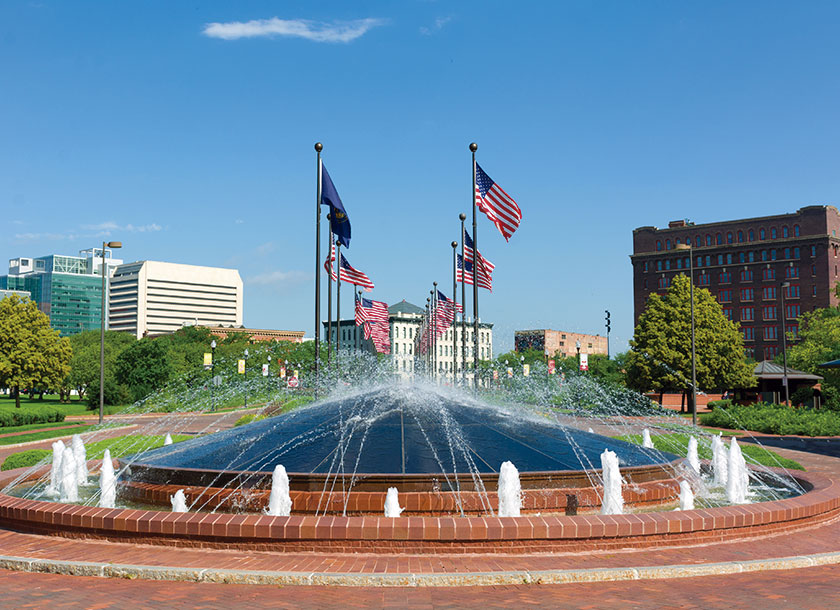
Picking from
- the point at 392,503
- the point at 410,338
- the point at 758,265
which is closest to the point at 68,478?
the point at 392,503

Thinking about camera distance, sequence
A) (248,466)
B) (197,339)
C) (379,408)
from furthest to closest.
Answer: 1. (197,339)
2. (379,408)
3. (248,466)

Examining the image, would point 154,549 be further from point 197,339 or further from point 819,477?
point 197,339

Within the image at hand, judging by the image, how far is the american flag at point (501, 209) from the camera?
23.6 metres

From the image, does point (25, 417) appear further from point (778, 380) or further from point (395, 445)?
point (778, 380)

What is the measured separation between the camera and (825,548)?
9.05 m

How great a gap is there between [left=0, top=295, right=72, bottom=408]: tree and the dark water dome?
4559cm

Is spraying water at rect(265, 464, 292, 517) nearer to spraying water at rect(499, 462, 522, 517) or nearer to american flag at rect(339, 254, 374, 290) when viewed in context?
spraying water at rect(499, 462, 522, 517)

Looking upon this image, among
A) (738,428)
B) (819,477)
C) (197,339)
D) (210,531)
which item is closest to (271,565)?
(210,531)

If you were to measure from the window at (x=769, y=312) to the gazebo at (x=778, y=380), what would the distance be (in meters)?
39.8

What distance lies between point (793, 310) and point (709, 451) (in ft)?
247

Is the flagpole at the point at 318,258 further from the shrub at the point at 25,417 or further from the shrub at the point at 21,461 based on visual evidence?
the shrub at the point at 25,417

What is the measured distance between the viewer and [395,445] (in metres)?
Answer: 12.3

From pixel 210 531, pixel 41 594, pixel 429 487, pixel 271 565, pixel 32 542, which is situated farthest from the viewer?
pixel 429 487

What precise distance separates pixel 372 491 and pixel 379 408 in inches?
192
